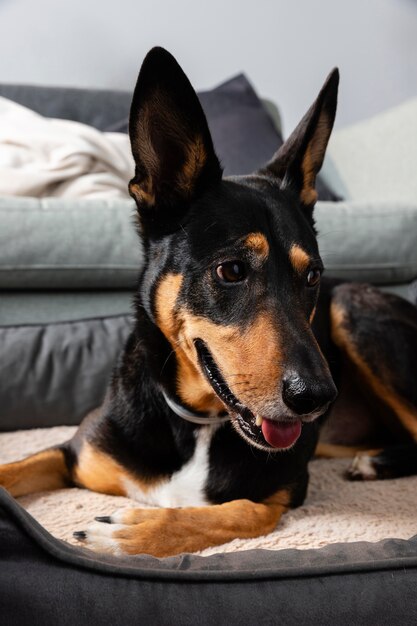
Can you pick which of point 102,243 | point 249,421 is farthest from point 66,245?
point 249,421

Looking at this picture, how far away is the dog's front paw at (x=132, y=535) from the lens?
131 centimetres

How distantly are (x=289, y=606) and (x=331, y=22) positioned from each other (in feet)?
14.6

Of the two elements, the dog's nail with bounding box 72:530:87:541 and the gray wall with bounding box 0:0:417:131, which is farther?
the gray wall with bounding box 0:0:417:131

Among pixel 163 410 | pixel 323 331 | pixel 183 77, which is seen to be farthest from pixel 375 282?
pixel 183 77

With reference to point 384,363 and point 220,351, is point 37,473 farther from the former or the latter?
point 384,363

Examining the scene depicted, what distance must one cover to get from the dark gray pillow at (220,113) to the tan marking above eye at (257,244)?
2.20 m

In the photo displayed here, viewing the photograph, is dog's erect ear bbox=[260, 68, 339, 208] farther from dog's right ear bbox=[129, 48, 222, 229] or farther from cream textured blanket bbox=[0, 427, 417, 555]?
cream textured blanket bbox=[0, 427, 417, 555]

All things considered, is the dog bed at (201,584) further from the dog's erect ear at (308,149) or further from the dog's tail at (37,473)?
the dog's erect ear at (308,149)

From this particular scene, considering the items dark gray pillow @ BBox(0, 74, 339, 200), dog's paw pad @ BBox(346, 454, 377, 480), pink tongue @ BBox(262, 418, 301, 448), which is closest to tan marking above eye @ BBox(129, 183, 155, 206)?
pink tongue @ BBox(262, 418, 301, 448)

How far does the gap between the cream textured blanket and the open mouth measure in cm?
27

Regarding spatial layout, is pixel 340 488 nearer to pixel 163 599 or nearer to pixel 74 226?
pixel 163 599

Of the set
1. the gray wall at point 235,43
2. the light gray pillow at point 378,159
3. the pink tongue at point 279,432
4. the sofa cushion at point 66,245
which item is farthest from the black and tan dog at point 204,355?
the gray wall at point 235,43

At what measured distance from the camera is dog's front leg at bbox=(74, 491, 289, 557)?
1325 mm

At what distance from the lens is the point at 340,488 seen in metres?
1.84
